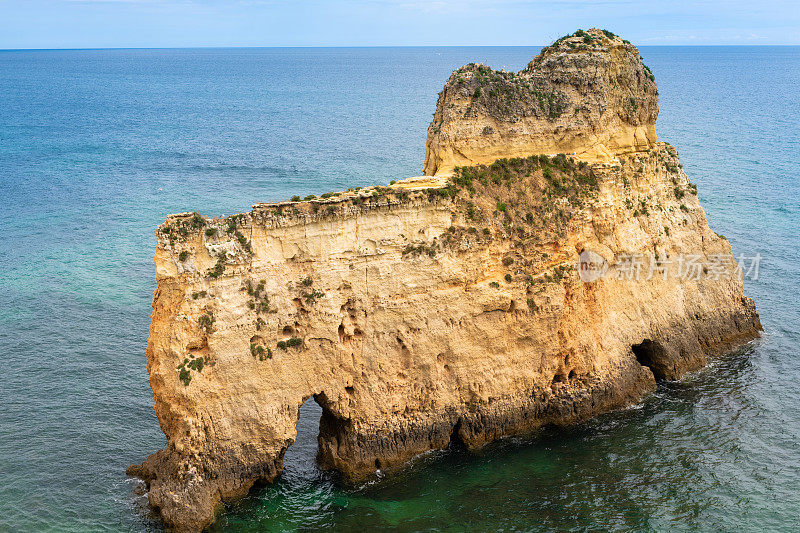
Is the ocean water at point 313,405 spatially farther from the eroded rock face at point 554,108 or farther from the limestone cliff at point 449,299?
the eroded rock face at point 554,108

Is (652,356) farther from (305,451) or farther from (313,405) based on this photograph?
(305,451)

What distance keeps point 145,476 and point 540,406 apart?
54.6 feet

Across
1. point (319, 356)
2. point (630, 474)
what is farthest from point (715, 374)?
point (319, 356)

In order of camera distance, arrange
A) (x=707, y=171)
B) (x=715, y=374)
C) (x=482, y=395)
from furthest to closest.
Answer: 1. (x=707, y=171)
2. (x=715, y=374)
3. (x=482, y=395)

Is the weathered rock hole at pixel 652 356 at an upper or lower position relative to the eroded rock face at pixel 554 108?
lower

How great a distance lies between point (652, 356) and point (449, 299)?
12.1 m

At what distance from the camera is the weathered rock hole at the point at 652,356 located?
37656 millimetres

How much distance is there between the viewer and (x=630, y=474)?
3092 cm

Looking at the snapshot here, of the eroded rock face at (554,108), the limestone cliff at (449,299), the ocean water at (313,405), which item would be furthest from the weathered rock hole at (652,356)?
the eroded rock face at (554,108)

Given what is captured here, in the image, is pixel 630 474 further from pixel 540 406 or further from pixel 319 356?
pixel 319 356

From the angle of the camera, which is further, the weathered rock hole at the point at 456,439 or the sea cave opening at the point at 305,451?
the weathered rock hole at the point at 456,439

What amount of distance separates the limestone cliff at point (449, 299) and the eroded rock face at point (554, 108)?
0.32ft

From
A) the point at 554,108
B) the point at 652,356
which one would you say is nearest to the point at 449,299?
the point at 554,108

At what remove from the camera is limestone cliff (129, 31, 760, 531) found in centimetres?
2853
